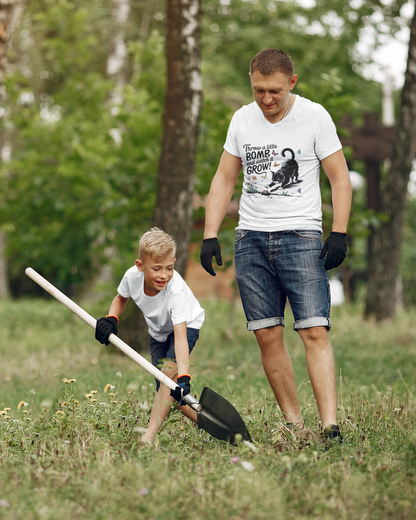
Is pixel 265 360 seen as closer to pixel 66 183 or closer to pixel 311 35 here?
pixel 66 183

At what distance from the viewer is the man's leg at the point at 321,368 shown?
3.52 metres

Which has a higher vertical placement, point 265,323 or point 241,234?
point 241,234

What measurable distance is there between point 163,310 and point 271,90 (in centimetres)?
139

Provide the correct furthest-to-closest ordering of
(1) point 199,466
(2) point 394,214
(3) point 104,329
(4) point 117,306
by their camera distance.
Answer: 1. (2) point 394,214
2. (4) point 117,306
3. (3) point 104,329
4. (1) point 199,466

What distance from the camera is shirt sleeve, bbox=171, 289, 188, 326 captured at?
11.8 ft

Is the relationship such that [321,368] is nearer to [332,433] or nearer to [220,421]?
[332,433]

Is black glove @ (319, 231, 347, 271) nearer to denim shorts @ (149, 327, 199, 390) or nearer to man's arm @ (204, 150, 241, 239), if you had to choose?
man's arm @ (204, 150, 241, 239)

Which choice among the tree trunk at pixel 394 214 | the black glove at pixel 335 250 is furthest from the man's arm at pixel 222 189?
the tree trunk at pixel 394 214

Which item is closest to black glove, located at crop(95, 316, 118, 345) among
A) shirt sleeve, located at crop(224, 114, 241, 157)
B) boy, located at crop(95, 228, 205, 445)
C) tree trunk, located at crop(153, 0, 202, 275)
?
boy, located at crop(95, 228, 205, 445)

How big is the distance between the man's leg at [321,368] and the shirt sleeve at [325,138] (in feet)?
3.32

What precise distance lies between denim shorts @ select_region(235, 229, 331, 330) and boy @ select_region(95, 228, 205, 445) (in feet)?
1.20

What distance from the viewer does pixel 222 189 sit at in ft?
12.9

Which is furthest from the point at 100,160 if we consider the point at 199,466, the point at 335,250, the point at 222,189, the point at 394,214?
the point at 199,466

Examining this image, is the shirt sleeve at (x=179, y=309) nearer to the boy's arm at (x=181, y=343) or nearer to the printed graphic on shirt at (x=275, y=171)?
the boy's arm at (x=181, y=343)
